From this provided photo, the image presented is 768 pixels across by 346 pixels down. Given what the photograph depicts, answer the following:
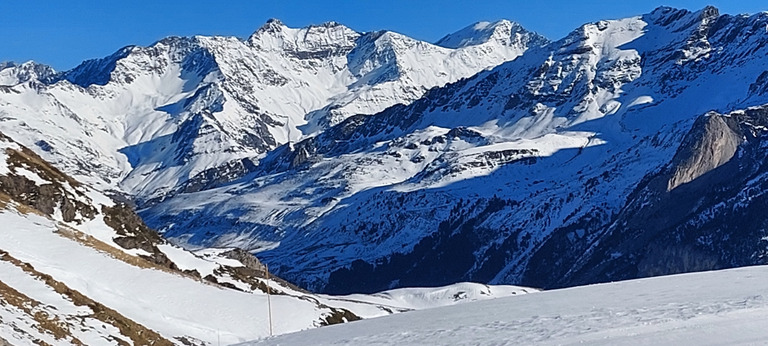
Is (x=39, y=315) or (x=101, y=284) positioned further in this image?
(x=101, y=284)

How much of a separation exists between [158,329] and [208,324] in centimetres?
711

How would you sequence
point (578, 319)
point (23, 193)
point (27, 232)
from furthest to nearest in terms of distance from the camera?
point (23, 193)
point (27, 232)
point (578, 319)

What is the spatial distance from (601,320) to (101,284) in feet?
147

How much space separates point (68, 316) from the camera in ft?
155

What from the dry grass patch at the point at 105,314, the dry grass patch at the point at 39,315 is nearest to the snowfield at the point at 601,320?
the dry grass patch at the point at 39,315

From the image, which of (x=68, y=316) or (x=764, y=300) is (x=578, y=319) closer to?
(x=764, y=300)

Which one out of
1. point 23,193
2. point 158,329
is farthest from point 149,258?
point 158,329

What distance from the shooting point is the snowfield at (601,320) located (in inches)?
944

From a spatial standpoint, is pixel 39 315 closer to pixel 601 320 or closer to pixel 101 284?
pixel 101 284

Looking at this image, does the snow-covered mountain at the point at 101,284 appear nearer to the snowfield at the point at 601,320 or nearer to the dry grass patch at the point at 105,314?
the dry grass patch at the point at 105,314

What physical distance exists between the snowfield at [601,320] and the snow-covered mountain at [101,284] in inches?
531

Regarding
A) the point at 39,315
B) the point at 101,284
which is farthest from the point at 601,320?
the point at 101,284

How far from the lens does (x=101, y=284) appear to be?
6469 cm

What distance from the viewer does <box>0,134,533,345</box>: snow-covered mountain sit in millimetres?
47094
